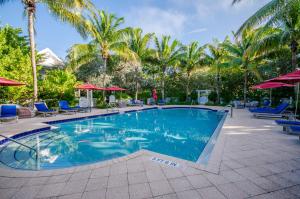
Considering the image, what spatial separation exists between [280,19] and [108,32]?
40.9 feet

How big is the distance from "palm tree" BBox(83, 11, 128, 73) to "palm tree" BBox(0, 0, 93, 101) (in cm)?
354

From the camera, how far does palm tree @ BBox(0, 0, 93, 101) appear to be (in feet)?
31.1

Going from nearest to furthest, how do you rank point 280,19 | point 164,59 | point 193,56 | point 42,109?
point 280,19 < point 42,109 < point 193,56 < point 164,59

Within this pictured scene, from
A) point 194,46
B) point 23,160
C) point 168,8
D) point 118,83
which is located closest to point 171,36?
point 194,46

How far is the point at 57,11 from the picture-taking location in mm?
10211

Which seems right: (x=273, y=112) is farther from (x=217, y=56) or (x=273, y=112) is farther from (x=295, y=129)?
(x=217, y=56)

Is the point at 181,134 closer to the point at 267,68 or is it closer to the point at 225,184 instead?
the point at 225,184

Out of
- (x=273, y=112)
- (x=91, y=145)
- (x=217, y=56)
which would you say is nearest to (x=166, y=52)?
(x=217, y=56)

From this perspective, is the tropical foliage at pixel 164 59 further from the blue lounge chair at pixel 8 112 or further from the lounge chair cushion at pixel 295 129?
the lounge chair cushion at pixel 295 129

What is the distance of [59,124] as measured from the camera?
890 centimetres

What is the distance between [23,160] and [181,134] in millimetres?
5764

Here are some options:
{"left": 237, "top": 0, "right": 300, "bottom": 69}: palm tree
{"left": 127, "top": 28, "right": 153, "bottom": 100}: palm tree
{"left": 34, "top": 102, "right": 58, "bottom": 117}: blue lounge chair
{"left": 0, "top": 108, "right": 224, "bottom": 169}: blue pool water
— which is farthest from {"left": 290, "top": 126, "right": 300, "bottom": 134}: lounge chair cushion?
{"left": 127, "top": 28, "right": 153, "bottom": 100}: palm tree

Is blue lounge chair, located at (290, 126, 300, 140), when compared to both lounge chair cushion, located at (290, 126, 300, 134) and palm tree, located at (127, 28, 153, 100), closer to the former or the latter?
lounge chair cushion, located at (290, 126, 300, 134)

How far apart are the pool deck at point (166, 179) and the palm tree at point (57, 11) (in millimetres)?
8687
